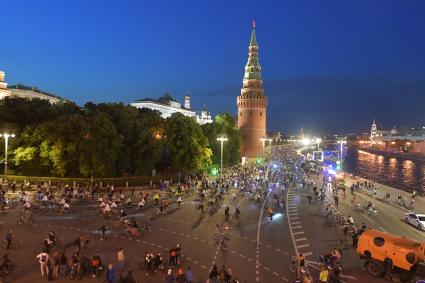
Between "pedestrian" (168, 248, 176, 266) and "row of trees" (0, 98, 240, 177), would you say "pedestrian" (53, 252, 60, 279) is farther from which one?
"row of trees" (0, 98, 240, 177)

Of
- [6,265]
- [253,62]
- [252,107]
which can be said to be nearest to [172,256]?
[6,265]

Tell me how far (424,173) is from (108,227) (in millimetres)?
116619

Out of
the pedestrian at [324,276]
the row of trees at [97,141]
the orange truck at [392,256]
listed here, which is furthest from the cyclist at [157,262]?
the row of trees at [97,141]

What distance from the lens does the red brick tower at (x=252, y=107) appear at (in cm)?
11188

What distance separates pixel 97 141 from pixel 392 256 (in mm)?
37423

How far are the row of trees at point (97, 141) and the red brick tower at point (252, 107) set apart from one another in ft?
157

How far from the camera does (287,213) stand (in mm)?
38438

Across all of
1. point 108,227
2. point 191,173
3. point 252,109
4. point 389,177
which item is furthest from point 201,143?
point 389,177

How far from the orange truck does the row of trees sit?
115ft

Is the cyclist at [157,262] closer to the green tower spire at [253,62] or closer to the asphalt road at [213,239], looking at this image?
the asphalt road at [213,239]

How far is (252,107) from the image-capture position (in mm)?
112438

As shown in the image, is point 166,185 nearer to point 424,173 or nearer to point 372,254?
point 372,254

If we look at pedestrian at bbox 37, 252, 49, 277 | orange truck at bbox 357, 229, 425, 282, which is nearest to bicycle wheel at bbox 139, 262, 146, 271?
pedestrian at bbox 37, 252, 49, 277

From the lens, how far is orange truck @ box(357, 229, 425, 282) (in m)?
20.6
